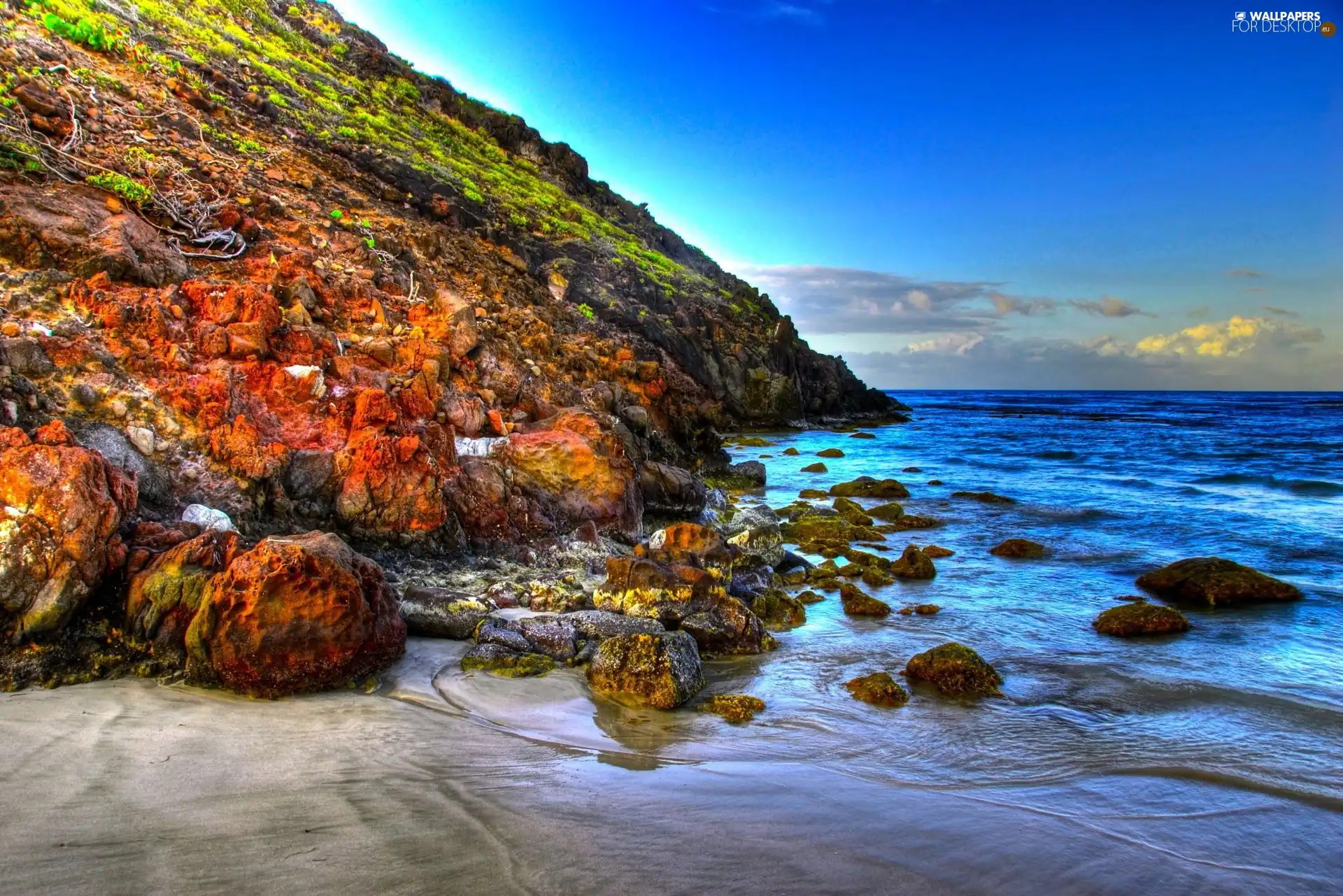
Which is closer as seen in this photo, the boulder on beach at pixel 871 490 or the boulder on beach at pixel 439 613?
the boulder on beach at pixel 439 613

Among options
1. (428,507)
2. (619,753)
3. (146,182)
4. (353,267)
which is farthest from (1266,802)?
(146,182)

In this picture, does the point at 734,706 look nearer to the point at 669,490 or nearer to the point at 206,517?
the point at 206,517

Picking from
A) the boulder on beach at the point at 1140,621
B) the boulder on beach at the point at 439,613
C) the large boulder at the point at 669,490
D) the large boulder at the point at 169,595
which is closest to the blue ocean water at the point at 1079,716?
the boulder on beach at the point at 1140,621

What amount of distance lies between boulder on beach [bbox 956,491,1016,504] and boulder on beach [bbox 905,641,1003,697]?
14217 millimetres

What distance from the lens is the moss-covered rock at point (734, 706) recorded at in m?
5.86

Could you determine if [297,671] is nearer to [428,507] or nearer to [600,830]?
[600,830]

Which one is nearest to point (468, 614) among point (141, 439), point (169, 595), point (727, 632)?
point (169, 595)

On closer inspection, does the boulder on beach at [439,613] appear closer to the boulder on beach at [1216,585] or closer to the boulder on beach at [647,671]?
the boulder on beach at [647,671]

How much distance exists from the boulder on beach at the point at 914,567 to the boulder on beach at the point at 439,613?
735 centimetres

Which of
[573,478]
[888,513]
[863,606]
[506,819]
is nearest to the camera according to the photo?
[506,819]

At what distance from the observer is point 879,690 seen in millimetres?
6418

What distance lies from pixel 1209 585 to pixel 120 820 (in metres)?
13.1

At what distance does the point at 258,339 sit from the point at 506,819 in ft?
26.4

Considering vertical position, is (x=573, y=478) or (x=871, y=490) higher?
(x=573, y=478)
